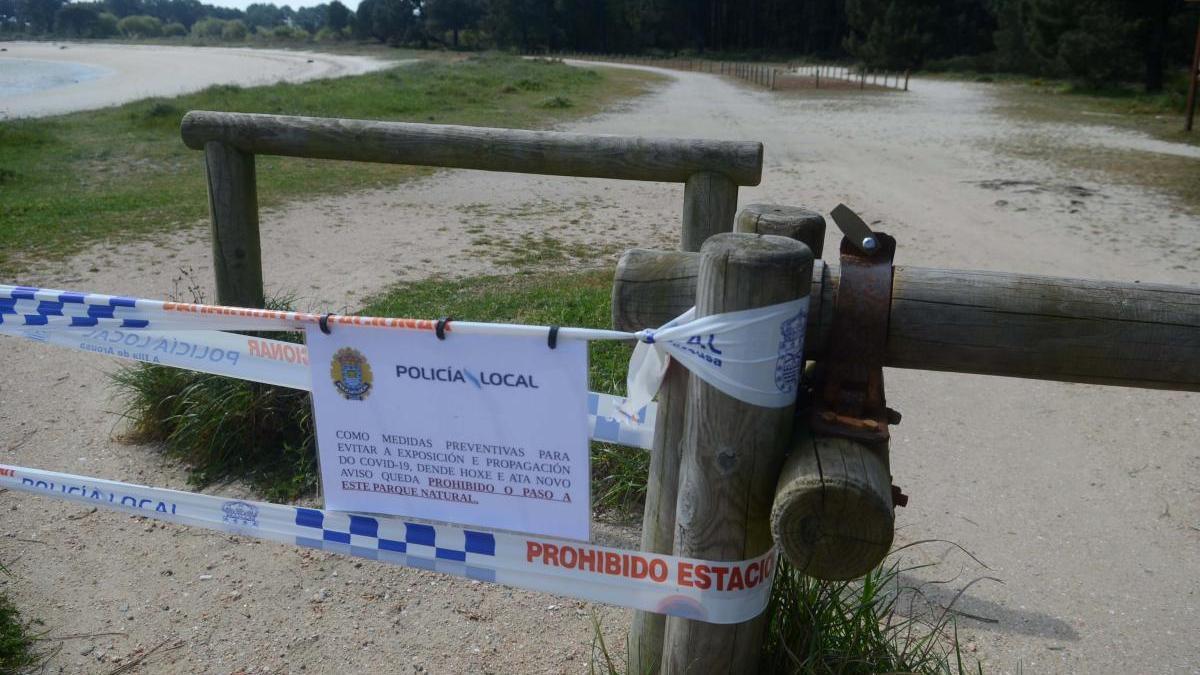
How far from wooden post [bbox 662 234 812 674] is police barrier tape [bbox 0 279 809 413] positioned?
0.03m

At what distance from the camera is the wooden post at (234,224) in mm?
4297

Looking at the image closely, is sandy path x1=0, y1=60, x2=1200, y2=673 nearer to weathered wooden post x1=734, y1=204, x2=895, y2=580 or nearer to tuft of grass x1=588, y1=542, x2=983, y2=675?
tuft of grass x1=588, y1=542, x2=983, y2=675

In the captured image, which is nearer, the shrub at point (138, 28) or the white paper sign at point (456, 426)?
the white paper sign at point (456, 426)

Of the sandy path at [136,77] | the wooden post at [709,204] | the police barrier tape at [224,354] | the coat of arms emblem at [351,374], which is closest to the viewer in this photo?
the coat of arms emblem at [351,374]

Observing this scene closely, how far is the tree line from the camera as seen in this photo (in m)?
37.5

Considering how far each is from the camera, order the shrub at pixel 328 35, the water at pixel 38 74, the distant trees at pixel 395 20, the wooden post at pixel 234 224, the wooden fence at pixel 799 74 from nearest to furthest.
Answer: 1. the wooden post at pixel 234 224
2. the wooden fence at pixel 799 74
3. the water at pixel 38 74
4. the distant trees at pixel 395 20
5. the shrub at pixel 328 35

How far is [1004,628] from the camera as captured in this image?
3.53 m

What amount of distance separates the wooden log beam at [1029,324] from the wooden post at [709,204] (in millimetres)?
1721

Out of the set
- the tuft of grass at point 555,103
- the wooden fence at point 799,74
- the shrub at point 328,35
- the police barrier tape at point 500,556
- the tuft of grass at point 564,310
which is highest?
the shrub at point 328,35

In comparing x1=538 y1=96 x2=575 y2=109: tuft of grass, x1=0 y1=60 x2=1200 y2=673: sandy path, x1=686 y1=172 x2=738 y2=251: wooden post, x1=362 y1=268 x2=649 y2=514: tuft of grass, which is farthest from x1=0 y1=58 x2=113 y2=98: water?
x1=686 y1=172 x2=738 y2=251: wooden post

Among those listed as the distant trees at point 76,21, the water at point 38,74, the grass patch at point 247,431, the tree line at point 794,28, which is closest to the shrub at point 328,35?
the tree line at point 794,28

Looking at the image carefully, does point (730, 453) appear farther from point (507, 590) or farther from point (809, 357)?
point (507, 590)

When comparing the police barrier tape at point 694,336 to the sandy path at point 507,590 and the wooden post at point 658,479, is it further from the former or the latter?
the sandy path at point 507,590

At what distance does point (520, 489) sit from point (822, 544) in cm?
72
